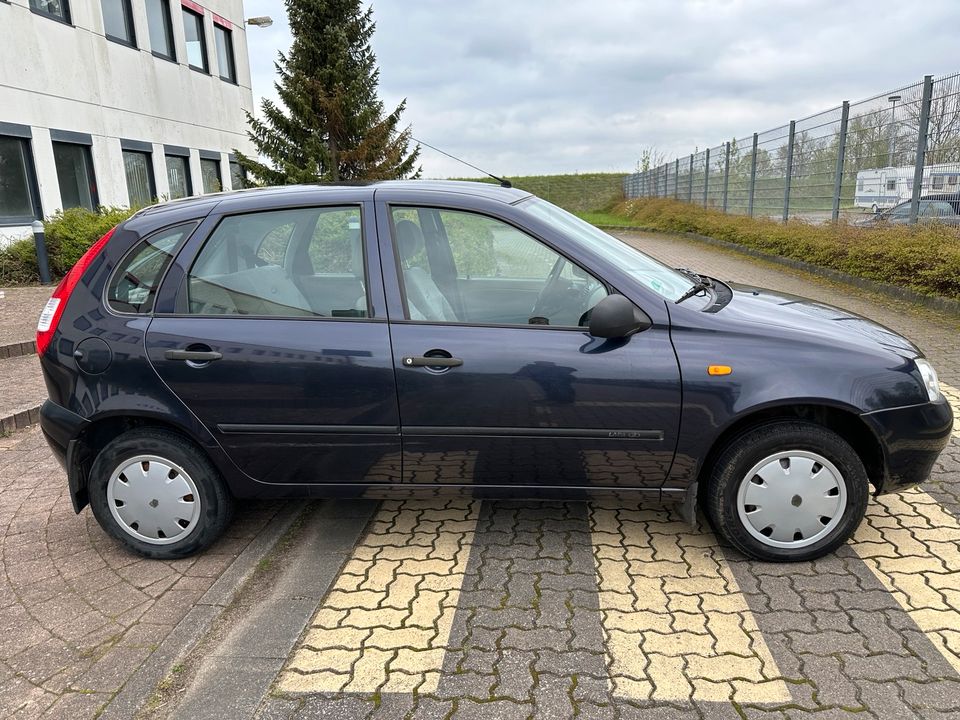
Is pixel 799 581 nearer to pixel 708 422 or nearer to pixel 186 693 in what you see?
pixel 708 422

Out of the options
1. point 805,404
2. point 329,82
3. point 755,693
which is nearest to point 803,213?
point 329,82

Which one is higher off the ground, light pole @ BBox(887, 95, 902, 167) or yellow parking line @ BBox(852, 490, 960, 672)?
light pole @ BBox(887, 95, 902, 167)

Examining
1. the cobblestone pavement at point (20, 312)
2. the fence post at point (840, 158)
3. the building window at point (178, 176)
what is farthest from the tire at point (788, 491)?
the building window at point (178, 176)

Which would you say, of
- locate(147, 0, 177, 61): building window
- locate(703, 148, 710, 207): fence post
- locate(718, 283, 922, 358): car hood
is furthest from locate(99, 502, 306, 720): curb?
locate(703, 148, 710, 207): fence post

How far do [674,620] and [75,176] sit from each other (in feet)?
49.9

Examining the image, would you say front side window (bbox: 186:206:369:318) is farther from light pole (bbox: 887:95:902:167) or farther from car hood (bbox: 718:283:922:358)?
light pole (bbox: 887:95:902:167)

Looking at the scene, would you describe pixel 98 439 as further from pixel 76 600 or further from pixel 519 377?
pixel 519 377

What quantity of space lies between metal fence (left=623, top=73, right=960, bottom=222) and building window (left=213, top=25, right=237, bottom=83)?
1467 cm

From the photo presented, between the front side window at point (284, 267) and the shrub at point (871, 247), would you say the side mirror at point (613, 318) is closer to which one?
the front side window at point (284, 267)

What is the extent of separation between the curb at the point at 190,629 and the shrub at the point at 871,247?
8.95m

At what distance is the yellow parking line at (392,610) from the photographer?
8.32ft

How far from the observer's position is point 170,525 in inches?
131

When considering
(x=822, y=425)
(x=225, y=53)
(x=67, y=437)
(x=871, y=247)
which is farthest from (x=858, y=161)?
(x=225, y=53)

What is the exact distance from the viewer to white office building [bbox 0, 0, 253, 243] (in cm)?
1249
